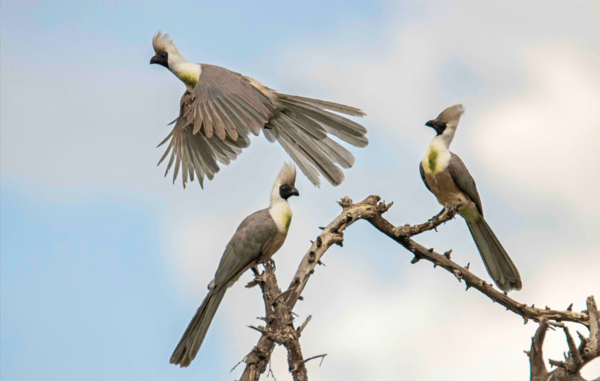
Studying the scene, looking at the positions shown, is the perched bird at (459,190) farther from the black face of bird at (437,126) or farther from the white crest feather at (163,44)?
the white crest feather at (163,44)

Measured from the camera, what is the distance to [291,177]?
4191 millimetres

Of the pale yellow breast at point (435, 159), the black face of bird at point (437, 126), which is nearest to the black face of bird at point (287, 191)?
the pale yellow breast at point (435, 159)

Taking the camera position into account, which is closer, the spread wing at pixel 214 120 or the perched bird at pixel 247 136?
the spread wing at pixel 214 120

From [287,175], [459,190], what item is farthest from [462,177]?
[287,175]

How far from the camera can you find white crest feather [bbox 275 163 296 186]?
165 inches

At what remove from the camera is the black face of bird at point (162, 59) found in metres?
4.87

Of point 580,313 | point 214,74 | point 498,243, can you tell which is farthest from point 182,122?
point 580,313

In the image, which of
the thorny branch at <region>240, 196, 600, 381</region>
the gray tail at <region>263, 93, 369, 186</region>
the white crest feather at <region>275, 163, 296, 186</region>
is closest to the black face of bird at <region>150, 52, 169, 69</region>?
the gray tail at <region>263, 93, 369, 186</region>

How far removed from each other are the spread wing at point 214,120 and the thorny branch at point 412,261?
957mm

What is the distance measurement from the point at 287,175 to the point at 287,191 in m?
0.12

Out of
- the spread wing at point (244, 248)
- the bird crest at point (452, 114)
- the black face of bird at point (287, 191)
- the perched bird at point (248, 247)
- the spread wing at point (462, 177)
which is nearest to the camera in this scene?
the perched bird at point (248, 247)

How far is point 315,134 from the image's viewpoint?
15.5 ft

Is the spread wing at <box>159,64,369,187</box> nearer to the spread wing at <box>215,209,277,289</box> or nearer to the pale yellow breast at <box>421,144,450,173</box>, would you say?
the pale yellow breast at <box>421,144,450,173</box>

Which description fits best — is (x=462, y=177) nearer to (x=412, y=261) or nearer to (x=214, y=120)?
(x=412, y=261)
